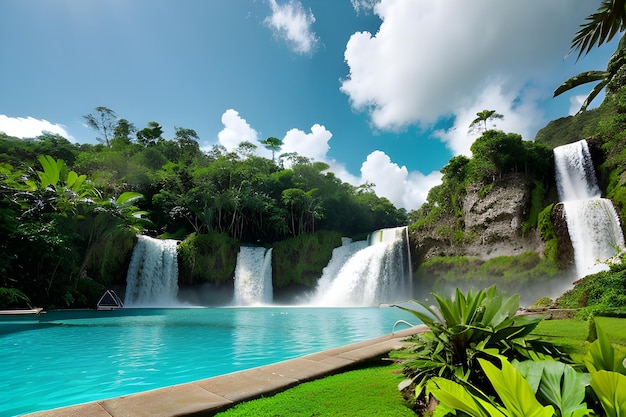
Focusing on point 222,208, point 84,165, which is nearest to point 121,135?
point 84,165

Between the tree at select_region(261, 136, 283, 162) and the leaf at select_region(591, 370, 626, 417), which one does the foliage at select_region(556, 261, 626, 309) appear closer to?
the leaf at select_region(591, 370, 626, 417)

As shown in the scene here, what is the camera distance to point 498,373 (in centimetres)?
126

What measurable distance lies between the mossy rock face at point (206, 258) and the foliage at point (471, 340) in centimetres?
2236

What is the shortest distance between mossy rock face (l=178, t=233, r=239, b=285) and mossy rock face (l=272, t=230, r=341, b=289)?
3406mm

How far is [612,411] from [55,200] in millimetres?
20072

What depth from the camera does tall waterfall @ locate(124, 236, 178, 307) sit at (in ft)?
68.7

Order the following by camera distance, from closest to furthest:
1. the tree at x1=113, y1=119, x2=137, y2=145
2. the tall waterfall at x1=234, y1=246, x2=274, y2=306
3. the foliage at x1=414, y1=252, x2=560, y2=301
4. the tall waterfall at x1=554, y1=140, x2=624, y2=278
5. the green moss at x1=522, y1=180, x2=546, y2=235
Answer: the tall waterfall at x1=554, y1=140, x2=624, y2=278 → the foliage at x1=414, y1=252, x2=560, y2=301 → the green moss at x1=522, y1=180, x2=546, y2=235 → the tall waterfall at x1=234, y1=246, x2=274, y2=306 → the tree at x1=113, y1=119, x2=137, y2=145

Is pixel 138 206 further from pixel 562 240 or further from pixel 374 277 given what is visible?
pixel 562 240

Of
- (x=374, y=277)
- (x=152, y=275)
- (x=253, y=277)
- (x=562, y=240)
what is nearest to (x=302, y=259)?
(x=253, y=277)

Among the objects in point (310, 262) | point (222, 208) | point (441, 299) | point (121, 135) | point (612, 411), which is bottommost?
point (612, 411)

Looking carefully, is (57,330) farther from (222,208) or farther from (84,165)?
(84,165)

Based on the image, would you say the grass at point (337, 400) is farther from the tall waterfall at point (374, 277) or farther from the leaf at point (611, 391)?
the tall waterfall at point (374, 277)

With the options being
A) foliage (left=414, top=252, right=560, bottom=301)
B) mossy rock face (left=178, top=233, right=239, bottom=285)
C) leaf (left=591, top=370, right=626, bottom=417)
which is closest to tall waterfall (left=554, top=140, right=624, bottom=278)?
foliage (left=414, top=252, right=560, bottom=301)

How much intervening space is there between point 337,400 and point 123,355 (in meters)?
5.14
